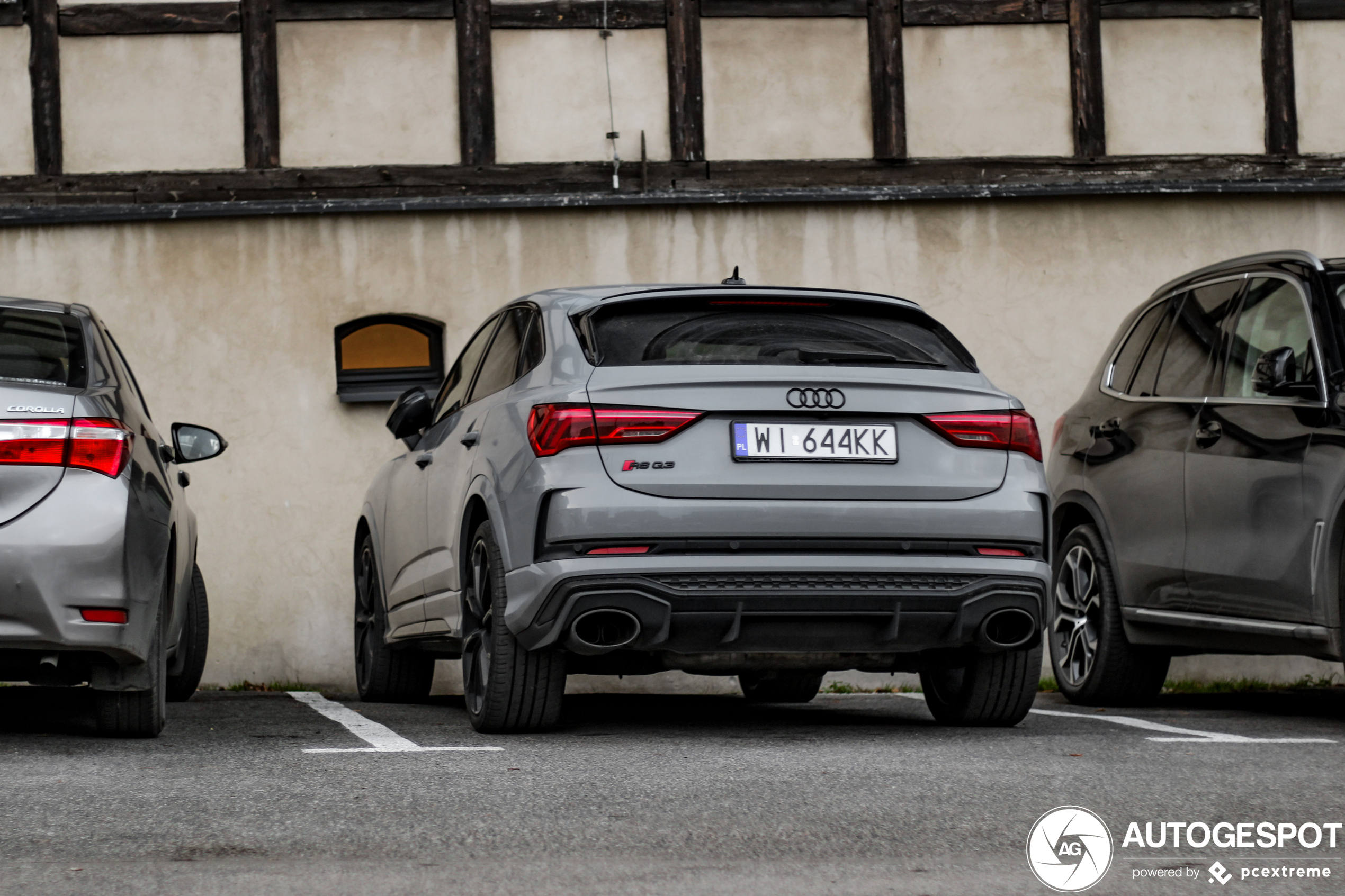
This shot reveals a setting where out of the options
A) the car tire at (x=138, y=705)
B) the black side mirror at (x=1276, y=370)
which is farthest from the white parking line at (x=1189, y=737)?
the car tire at (x=138, y=705)

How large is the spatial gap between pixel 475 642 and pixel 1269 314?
354cm

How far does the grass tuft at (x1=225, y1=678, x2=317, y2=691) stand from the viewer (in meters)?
11.2

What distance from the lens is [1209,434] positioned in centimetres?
732

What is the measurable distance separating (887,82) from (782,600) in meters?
6.92

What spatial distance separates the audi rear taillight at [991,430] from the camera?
5.96 meters

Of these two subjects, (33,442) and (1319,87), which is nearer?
(33,442)

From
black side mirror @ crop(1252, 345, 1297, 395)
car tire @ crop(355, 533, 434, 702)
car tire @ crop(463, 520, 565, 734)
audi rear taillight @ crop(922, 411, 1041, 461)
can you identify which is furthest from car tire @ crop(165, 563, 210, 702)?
black side mirror @ crop(1252, 345, 1297, 395)

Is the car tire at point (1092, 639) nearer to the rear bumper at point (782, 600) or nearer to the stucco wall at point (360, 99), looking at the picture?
the rear bumper at point (782, 600)

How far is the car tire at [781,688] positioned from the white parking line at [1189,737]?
Result: 4.87 ft

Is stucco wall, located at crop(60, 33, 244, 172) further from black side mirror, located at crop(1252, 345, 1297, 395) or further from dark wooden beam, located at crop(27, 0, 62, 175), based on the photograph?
black side mirror, located at crop(1252, 345, 1297, 395)

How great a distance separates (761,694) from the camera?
9562mm

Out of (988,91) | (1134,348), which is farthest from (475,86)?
(1134,348)

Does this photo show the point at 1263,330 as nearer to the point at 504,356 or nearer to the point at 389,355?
the point at 504,356

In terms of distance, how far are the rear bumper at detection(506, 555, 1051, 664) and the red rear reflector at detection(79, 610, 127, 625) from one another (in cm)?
121
